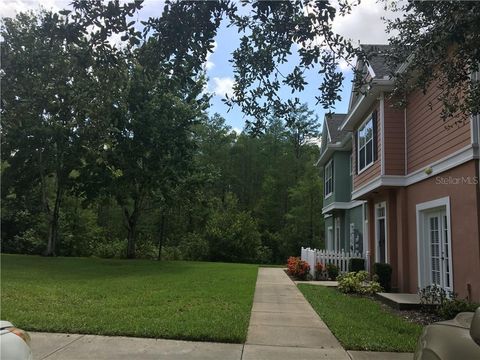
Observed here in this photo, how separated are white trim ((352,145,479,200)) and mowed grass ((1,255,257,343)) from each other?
4652 mm

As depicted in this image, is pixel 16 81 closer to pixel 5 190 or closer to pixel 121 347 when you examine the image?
pixel 5 190

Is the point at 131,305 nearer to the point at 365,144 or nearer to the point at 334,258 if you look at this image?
the point at 365,144

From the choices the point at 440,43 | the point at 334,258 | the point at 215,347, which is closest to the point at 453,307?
the point at 215,347

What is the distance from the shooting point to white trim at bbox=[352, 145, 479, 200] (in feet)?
32.0

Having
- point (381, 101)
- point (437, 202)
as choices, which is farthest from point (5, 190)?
point (437, 202)

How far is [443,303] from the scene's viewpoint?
376 inches

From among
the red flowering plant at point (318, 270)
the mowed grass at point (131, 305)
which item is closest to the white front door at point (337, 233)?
the red flowering plant at point (318, 270)

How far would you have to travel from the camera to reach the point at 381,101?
13.9 meters

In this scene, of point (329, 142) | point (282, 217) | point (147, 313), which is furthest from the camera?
point (282, 217)

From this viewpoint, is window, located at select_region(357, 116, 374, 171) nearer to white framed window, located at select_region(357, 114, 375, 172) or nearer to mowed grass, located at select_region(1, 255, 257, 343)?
white framed window, located at select_region(357, 114, 375, 172)

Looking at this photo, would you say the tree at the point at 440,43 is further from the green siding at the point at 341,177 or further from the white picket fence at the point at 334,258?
the green siding at the point at 341,177

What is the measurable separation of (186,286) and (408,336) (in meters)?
7.09

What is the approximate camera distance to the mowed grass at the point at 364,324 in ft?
23.5

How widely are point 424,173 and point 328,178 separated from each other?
13.8 metres
